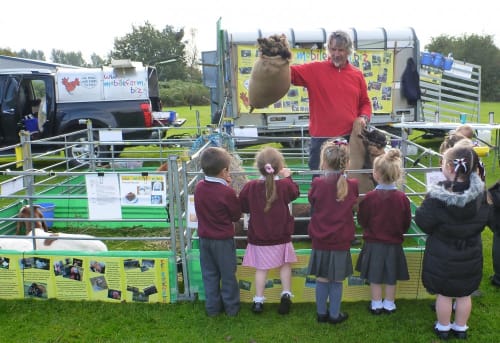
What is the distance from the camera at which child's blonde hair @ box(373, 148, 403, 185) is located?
3154 mm

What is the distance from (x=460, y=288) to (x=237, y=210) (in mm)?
1578

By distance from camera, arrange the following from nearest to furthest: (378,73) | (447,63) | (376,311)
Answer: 1. (376,311)
2. (378,73)
3. (447,63)

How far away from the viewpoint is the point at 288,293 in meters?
3.49

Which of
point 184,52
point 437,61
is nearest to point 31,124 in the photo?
point 437,61

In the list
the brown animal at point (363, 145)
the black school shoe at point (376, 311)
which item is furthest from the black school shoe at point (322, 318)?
the brown animal at point (363, 145)

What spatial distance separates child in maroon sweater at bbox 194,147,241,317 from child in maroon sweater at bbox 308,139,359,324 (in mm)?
593

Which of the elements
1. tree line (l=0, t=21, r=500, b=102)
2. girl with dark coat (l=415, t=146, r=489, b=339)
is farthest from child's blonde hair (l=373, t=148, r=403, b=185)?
tree line (l=0, t=21, r=500, b=102)

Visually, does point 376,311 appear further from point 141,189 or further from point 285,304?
point 141,189

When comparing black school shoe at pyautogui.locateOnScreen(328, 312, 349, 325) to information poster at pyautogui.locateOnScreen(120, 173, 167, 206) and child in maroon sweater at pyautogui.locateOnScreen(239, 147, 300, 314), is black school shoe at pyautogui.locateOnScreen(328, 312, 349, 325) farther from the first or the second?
information poster at pyautogui.locateOnScreen(120, 173, 167, 206)

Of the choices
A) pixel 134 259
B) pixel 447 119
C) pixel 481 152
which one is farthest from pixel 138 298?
pixel 447 119

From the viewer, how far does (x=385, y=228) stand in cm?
324

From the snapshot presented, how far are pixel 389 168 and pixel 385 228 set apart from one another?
0.44 metres

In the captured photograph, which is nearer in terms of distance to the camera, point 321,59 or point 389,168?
point 389,168

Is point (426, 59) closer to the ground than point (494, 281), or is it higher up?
higher up
